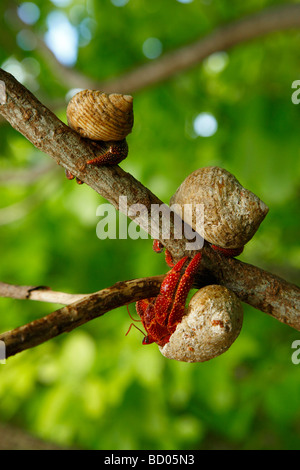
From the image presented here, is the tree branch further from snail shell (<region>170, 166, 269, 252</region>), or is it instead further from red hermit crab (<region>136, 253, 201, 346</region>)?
snail shell (<region>170, 166, 269, 252</region>)

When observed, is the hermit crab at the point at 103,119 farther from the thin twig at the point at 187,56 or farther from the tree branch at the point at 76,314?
the thin twig at the point at 187,56

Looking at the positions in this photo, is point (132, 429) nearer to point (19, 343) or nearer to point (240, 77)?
point (19, 343)

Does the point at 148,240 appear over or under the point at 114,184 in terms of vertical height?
over

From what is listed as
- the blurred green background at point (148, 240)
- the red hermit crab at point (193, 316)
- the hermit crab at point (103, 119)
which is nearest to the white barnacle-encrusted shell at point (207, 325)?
the red hermit crab at point (193, 316)

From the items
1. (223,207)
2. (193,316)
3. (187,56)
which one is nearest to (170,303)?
(193,316)

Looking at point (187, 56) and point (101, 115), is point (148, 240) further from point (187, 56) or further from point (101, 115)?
point (101, 115)

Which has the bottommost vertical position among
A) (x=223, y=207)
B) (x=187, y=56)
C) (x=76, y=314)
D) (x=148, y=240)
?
(x=76, y=314)

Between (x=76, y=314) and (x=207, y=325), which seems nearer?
(x=76, y=314)

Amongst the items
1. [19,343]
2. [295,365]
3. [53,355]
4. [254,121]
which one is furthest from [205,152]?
[19,343]
